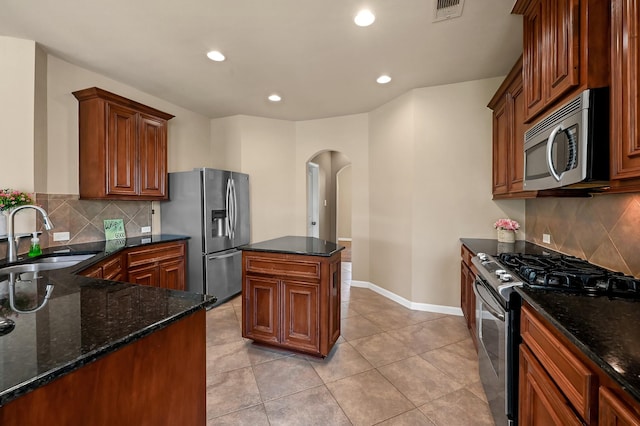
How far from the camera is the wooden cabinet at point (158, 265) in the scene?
2.96 meters

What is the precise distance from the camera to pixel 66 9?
2143 mm

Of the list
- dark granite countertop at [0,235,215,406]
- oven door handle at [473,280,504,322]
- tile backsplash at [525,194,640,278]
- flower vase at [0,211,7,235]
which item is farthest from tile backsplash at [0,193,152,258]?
tile backsplash at [525,194,640,278]

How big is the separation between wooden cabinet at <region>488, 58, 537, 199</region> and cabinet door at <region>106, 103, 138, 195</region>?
149 inches

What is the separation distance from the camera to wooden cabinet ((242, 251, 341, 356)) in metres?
2.37

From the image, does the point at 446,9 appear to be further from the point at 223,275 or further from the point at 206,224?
the point at 223,275

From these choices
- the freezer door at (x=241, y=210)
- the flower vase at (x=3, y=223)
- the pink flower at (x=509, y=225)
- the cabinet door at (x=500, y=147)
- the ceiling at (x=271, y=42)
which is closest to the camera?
the ceiling at (x=271, y=42)

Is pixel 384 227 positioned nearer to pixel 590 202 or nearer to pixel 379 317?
pixel 379 317

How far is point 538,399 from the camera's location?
123 cm

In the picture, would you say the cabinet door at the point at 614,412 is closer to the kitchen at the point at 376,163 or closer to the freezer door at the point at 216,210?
the kitchen at the point at 376,163

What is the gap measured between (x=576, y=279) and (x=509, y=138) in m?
1.64

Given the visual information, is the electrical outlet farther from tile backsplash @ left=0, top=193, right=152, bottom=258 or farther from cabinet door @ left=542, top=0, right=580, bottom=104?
cabinet door @ left=542, top=0, right=580, bottom=104

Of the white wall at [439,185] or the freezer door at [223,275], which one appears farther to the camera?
the freezer door at [223,275]

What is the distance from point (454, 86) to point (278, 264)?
2894mm

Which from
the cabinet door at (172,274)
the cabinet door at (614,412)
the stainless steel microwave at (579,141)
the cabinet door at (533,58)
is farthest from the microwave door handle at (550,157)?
the cabinet door at (172,274)
